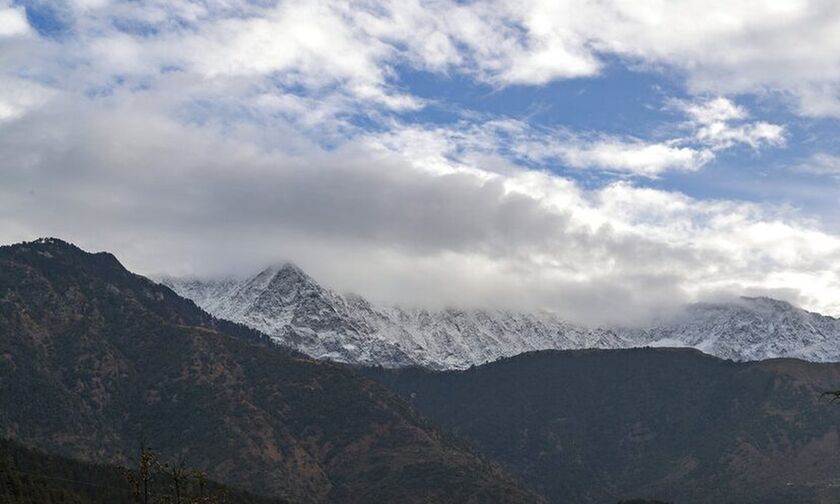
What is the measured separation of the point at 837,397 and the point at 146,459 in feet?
354

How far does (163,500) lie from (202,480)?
16.3 meters

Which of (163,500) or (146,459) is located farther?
(163,500)

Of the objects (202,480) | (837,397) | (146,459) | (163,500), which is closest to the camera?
(837,397)

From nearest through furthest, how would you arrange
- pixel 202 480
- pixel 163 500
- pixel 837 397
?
pixel 837 397
pixel 202 480
pixel 163 500

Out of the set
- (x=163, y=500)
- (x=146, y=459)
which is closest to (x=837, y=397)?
(x=146, y=459)

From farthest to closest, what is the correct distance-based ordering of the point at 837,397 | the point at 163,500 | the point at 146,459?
the point at 163,500
the point at 146,459
the point at 837,397

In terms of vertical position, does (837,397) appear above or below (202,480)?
above

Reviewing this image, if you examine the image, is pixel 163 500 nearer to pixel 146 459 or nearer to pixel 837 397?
pixel 146 459

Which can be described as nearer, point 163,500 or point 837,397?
point 837,397

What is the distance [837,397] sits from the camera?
7725 cm

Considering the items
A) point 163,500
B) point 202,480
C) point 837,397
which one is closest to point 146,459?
point 202,480

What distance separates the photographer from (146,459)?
154750 millimetres

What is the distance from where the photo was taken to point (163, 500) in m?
177

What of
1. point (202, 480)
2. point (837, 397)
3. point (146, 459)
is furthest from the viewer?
point (202, 480)
